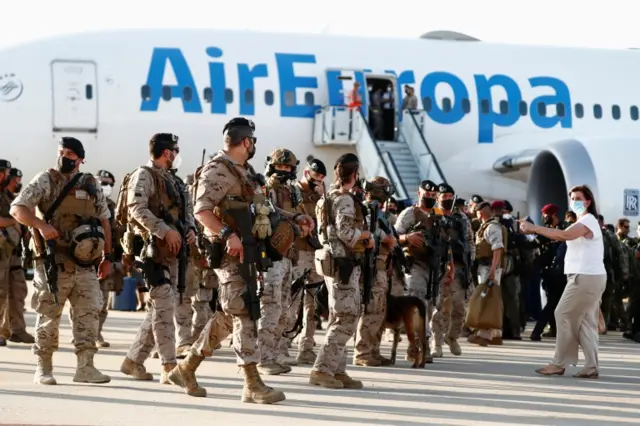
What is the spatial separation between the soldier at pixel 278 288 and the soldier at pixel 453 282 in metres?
1.59

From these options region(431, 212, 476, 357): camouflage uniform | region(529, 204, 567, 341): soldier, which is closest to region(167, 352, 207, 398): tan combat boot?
region(431, 212, 476, 357): camouflage uniform

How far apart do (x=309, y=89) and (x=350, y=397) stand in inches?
458

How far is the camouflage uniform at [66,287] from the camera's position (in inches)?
359

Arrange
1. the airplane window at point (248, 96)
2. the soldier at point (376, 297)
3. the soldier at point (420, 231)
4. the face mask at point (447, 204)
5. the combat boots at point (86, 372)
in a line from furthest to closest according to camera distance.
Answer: the airplane window at point (248, 96)
the face mask at point (447, 204)
the soldier at point (420, 231)
the soldier at point (376, 297)
the combat boots at point (86, 372)

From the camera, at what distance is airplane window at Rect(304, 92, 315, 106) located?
19922mm

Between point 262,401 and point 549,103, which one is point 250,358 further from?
point 549,103

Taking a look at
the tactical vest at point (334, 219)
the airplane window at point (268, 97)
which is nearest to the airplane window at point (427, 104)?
the airplane window at point (268, 97)

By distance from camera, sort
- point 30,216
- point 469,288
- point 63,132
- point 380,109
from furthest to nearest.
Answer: point 380,109 < point 63,132 < point 469,288 < point 30,216

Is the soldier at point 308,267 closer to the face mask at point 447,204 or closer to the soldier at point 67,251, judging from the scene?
the face mask at point 447,204

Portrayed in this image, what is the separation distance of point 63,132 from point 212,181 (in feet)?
35.9

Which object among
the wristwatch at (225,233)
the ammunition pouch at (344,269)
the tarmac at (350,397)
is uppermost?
the wristwatch at (225,233)

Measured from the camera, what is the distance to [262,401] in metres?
8.27

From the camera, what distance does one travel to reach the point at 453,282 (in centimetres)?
1271

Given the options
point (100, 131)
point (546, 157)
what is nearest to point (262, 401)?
point (100, 131)
